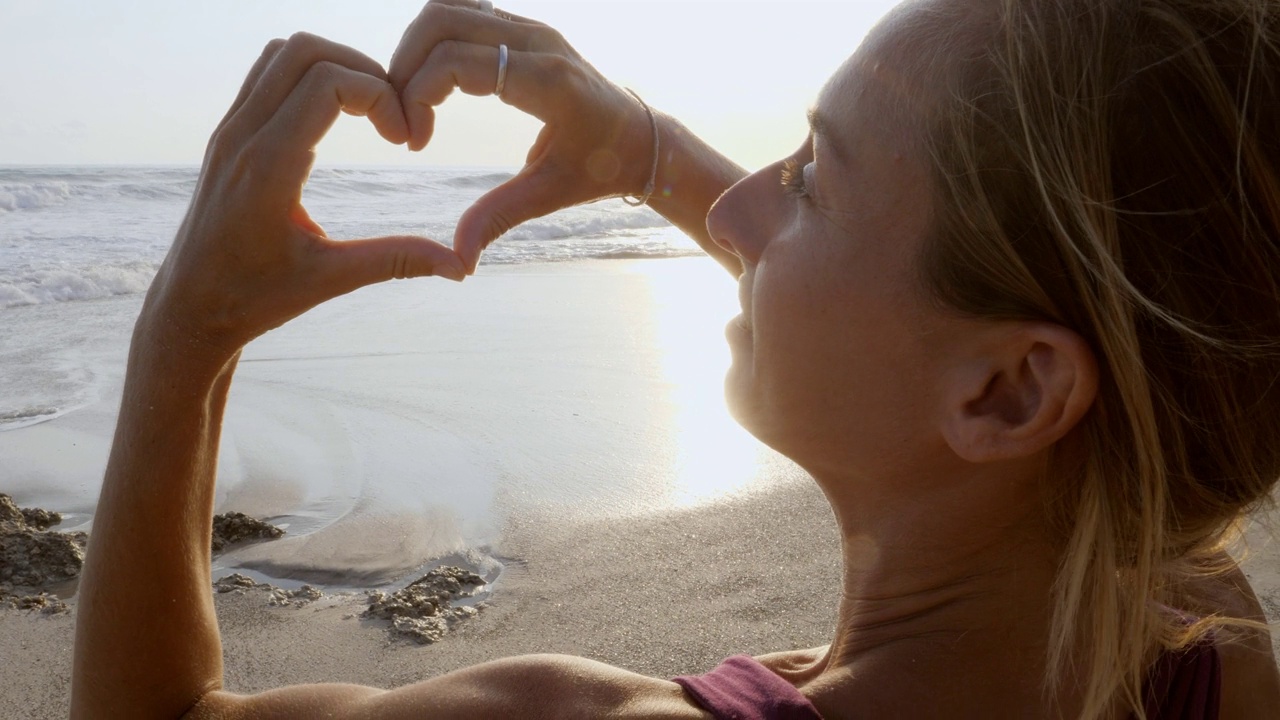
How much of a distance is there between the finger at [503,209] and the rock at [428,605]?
4.76 ft

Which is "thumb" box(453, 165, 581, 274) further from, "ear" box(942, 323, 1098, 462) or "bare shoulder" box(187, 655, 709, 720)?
"ear" box(942, 323, 1098, 462)

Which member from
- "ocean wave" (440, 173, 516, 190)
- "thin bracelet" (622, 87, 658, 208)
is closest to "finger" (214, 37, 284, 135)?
"thin bracelet" (622, 87, 658, 208)

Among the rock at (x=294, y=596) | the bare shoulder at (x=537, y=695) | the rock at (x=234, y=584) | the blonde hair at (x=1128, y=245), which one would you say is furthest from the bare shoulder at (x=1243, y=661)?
the rock at (x=234, y=584)

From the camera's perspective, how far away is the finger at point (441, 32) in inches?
68.3

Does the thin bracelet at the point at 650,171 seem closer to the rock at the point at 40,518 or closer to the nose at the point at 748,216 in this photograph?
the nose at the point at 748,216

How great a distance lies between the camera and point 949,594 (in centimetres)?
150

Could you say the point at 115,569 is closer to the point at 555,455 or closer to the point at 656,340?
the point at 555,455

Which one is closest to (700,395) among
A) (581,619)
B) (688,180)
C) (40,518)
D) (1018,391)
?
(581,619)

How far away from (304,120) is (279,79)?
0.28ft

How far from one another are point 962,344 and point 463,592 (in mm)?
2152

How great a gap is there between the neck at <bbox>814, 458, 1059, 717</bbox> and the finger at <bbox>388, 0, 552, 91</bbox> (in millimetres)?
965

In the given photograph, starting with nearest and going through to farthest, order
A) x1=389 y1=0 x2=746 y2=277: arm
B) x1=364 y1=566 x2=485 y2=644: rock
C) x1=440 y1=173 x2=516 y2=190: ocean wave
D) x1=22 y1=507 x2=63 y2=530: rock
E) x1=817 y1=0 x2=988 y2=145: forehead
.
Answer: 1. x1=817 y1=0 x2=988 y2=145: forehead
2. x1=389 y1=0 x2=746 y2=277: arm
3. x1=364 y1=566 x2=485 y2=644: rock
4. x1=22 y1=507 x2=63 y2=530: rock
5. x1=440 y1=173 x2=516 y2=190: ocean wave

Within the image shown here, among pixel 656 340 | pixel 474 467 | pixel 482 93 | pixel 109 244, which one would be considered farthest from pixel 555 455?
pixel 109 244

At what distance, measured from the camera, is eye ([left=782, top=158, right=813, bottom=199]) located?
1.53m
